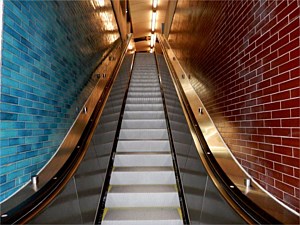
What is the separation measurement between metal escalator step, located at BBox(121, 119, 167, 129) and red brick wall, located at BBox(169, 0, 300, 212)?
1.21m

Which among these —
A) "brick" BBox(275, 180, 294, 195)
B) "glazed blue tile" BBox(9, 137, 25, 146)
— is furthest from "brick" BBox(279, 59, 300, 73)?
"glazed blue tile" BBox(9, 137, 25, 146)

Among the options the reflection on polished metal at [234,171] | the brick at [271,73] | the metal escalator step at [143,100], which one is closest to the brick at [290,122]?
the brick at [271,73]

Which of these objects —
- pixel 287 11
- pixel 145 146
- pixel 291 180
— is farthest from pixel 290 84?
pixel 145 146

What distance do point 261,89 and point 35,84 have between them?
178 cm

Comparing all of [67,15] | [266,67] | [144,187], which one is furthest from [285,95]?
[67,15]

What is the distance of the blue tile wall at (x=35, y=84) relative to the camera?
1.55m

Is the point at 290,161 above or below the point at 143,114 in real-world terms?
below

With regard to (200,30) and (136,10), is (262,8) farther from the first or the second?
(136,10)

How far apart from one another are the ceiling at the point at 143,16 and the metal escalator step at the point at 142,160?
33.2 ft

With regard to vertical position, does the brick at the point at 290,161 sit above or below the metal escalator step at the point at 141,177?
above

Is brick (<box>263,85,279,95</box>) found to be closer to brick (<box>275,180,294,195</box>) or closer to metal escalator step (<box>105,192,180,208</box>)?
brick (<box>275,180,294,195</box>)

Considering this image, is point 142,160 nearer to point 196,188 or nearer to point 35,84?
point 196,188

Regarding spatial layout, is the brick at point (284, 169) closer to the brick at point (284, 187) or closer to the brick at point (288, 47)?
the brick at point (284, 187)

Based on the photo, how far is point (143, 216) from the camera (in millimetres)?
2279
